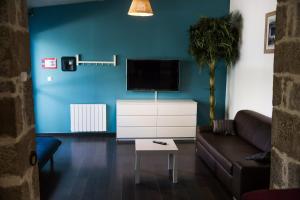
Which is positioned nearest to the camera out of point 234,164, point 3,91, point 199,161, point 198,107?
point 3,91

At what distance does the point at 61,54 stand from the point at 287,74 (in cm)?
510

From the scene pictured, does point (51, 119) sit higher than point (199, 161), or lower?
higher

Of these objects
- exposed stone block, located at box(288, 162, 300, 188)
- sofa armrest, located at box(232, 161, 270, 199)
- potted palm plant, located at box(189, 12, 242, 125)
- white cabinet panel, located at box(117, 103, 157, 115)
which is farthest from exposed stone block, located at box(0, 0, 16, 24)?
potted palm plant, located at box(189, 12, 242, 125)

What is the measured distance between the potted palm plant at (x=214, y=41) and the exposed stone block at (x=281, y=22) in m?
3.78

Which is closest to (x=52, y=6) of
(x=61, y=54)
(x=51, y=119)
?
(x=61, y=54)

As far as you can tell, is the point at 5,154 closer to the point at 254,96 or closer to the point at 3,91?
the point at 3,91

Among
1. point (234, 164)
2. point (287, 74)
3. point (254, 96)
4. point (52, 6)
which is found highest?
point (52, 6)

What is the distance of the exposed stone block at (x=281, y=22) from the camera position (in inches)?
69.0

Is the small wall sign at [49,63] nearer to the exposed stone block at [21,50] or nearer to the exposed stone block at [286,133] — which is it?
the exposed stone block at [21,50]

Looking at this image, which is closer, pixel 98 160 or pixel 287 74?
pixel 287 74

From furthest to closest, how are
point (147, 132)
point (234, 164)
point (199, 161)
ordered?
1. point (147, 132)
2. point (199, 161)
3. point (234, 164)

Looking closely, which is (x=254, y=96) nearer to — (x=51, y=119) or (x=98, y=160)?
(x=98, y=160)

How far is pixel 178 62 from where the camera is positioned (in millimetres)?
6117

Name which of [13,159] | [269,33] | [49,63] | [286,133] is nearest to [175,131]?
[269,33]
